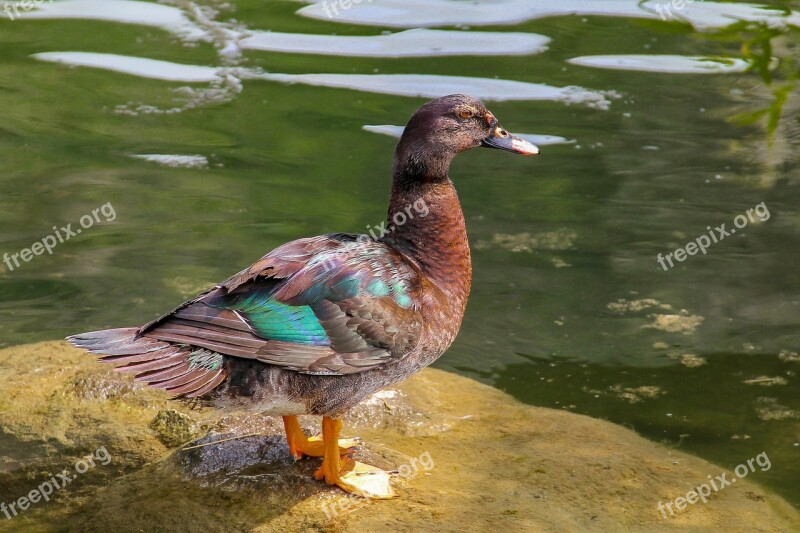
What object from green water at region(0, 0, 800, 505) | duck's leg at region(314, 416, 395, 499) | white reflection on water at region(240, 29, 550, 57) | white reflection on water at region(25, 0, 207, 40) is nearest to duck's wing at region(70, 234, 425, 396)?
duck's leg at region(314, 416, 395, 499)

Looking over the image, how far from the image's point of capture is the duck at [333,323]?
4430mm

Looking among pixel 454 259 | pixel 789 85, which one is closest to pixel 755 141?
pixel 789 85

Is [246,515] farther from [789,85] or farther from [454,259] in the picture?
[789,85]

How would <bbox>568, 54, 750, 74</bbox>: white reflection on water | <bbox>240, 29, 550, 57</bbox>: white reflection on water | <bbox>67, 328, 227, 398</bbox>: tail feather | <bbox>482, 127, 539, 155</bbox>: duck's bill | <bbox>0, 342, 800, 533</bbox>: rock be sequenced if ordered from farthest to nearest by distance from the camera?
<bbox>240, 29, 550, 57</bbox>: white reflection on water, <bbox>568, 54, 750, 74</bbox>: white reflection on water, <bbox>482, 127, 539, 155</bbox>: duck's bill, <bbox>0, 342, 800, 533</bbox>: rock, <bbox>67, 328, 227, 398</bbox>: tail feather

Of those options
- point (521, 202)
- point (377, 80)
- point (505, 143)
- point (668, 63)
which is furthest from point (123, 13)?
point (505, 143)

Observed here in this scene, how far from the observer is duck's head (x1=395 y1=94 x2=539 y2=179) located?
511 centimetres

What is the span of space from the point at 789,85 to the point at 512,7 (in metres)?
3.07

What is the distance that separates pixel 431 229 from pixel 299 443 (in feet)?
3.99

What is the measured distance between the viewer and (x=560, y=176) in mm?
8898

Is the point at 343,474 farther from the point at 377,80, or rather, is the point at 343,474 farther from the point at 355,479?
the point at 377,80

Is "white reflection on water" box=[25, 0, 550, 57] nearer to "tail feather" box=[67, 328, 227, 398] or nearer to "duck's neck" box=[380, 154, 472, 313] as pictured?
"duck's neck" box=[380, 154, 472, 313]

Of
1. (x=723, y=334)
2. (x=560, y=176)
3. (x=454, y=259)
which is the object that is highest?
(x=454, y=259)

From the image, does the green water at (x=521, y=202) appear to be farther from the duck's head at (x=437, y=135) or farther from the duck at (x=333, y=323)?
the duck's head at (x=437, y=135)

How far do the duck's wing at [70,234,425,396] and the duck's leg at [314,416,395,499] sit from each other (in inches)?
11.7
